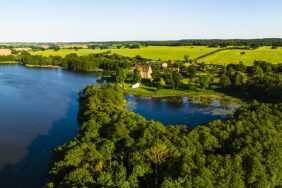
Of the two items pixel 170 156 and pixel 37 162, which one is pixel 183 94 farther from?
pixel 170 156

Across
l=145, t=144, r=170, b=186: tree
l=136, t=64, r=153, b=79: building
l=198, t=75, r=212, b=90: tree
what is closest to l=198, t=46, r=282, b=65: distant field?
l=136, t=64, r=153, b=79: building

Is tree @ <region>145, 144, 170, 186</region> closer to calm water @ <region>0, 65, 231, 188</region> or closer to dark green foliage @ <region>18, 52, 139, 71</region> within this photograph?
calm water @ <region>0, 65, 231, 188</region>

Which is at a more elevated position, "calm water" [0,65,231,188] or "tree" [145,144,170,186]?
"tree" [145,144,170,186]

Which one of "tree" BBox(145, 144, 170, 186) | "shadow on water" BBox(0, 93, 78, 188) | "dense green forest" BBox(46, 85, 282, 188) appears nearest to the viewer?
"dense green forest" BBox(46, 85, 282, 188)

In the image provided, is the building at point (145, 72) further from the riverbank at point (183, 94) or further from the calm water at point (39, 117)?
the calm water at point (39, 117)

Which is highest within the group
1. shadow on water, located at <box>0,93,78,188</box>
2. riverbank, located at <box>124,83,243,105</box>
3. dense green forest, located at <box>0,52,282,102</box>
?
dense green forest, located at <box>0,52,282,102</box>

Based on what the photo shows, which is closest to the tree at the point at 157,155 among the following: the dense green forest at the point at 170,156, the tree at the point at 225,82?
A: the dense green forest at the point at 170,156

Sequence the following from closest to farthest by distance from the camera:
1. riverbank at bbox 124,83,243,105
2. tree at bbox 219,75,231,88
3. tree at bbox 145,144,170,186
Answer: tree at bbox 145,144,170,186, riverbank at bbox 124,83,243,105, tree at bbox 219,75,231,88
